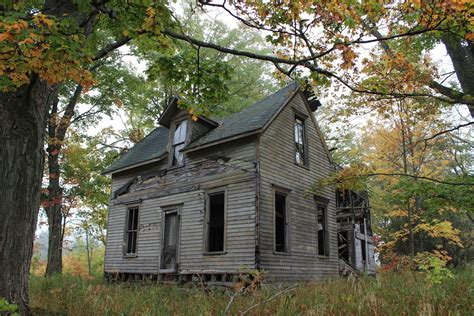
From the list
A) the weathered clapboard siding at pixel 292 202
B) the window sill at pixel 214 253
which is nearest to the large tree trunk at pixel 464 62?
the weathered clapboard siding at pixel 292 202

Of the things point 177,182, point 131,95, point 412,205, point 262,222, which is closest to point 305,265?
point 262,222

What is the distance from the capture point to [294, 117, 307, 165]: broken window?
15936 millimetres

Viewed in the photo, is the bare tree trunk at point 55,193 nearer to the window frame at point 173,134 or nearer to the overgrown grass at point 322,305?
the window frame at point 173,134

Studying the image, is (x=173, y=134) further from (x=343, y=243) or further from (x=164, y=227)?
(x=343, y=243)

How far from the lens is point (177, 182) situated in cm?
1578

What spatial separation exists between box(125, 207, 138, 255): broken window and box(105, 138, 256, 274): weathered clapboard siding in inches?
11.5

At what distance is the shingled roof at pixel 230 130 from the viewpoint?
45.8 ft

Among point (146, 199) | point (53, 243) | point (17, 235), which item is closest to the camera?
point (17, 235)

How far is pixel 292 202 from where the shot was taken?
573 inches

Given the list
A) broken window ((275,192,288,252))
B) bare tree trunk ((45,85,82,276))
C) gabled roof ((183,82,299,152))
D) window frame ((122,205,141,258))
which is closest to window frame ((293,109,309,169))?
gabled roof ((183,82,299,152))

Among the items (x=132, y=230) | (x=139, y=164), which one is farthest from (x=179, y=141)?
(x=132, y=230)

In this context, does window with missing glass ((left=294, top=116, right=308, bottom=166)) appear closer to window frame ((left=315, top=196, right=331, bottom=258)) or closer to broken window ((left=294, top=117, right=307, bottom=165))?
broken window ((left=294, top=117, right=307, bottom=165))

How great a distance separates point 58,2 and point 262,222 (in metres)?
8.91

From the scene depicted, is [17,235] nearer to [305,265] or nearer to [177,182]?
[177,182]
